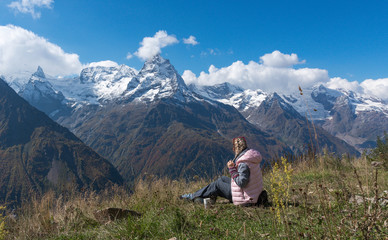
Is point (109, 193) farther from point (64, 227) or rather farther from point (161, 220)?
point (161, 220)

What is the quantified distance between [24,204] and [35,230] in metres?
1.52

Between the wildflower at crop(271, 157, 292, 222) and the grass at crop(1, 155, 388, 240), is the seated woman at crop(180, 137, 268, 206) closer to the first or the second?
the grass at crop(1, 155, 388, 240)

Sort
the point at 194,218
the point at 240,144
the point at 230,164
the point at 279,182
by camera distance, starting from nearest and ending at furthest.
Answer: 1. the point at 279,182
2. the point at 194,218
3. the point at 230,164
4. the point at 240,144

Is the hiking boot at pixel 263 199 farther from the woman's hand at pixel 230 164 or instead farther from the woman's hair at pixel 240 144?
the woman's hair at pixel 240 144

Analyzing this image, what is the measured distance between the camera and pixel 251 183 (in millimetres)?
6121

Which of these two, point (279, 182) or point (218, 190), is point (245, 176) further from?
point (279, 182)

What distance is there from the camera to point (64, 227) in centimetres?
538

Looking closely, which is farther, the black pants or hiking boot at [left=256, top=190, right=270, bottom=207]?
the black pants

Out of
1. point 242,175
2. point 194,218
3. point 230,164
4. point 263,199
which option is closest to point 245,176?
point 242,175

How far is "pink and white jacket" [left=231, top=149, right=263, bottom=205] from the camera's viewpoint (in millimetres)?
6016

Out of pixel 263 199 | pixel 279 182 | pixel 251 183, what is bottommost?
pixel 263 199

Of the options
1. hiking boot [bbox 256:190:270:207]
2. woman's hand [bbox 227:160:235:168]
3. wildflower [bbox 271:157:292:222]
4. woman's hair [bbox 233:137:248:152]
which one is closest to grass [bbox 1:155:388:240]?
wildflower [bbox 271:157:292:222]

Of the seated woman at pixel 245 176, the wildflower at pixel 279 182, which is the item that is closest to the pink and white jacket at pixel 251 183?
the seated woman at pixel 245 176

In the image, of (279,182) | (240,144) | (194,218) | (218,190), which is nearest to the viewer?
(279,182)
